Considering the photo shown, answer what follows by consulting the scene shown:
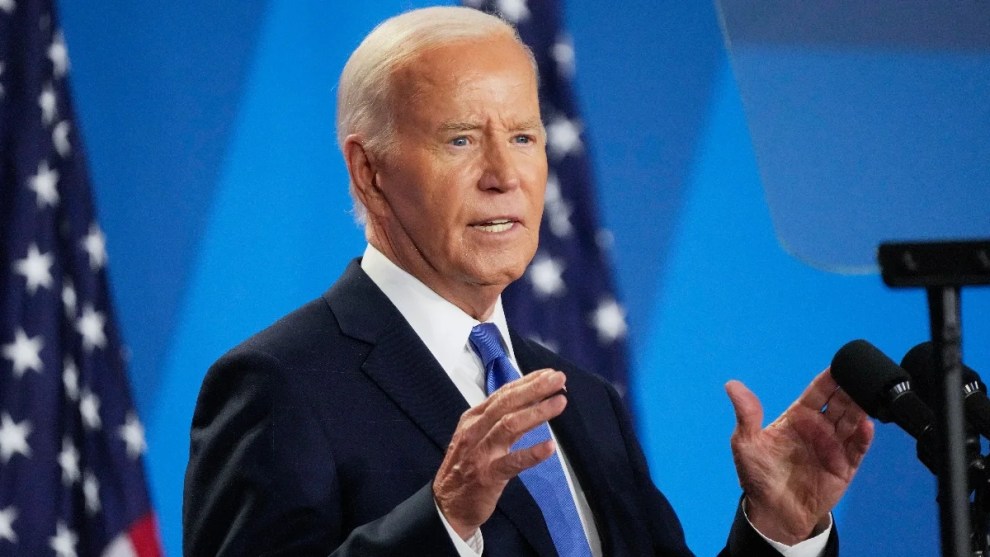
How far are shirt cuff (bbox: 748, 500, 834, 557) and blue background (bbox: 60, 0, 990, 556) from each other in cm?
163

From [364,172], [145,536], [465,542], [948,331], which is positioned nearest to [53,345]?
[145,536]

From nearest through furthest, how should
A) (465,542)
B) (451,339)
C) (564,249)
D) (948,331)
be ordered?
(948,331)
(465,542)
(451,339)
(564,249)

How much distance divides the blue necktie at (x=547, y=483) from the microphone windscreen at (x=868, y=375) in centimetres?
47

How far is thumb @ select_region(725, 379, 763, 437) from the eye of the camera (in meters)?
1.80

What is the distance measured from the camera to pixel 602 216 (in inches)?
142

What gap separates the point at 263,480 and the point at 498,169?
2.04 feet

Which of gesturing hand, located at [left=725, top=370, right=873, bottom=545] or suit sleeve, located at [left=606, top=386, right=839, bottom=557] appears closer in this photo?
gesturing hand, located at [left=725, top=370, right=873, bottom=545]

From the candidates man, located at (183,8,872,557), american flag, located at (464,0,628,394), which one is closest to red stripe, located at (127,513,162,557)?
american flag, located at (464,0,628,394)

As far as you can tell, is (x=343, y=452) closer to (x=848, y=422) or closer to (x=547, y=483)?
(x=547, y=483)

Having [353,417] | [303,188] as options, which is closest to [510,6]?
[303,188]

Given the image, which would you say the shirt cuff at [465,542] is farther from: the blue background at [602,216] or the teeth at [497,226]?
the blue background at [602,216]

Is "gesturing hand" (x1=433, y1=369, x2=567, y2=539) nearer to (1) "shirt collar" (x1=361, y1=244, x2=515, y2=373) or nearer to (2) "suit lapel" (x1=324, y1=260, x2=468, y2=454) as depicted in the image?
(2) "suit lapel" (x1=324, y1=260, x2=468, y2=454)

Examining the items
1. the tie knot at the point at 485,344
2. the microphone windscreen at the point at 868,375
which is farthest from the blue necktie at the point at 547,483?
the microphone windscreen at the point at 868,375

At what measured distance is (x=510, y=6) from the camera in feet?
11.7
